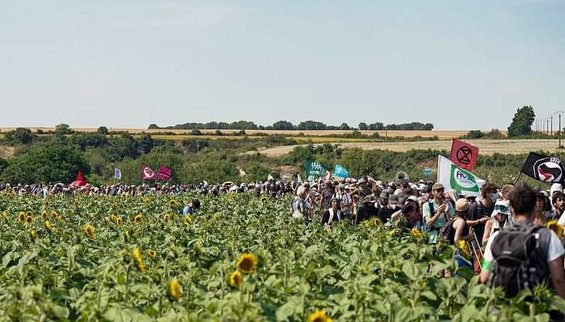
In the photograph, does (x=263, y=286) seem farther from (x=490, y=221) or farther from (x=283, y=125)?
(x=283, y=125)

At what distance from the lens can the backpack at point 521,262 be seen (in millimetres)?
6992

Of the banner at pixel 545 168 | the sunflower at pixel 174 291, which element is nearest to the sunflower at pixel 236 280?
the sunflower at pixel 174 291

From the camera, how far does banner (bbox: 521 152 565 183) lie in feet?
61.9

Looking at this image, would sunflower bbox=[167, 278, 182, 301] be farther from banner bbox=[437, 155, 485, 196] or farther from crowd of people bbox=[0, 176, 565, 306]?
banner bbox=[437, 155, 485, 196]

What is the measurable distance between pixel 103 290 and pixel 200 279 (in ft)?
3.08

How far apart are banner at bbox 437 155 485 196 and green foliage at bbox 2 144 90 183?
67889 mm

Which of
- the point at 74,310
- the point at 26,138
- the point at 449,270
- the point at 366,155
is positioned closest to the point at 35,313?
the point at 74,310

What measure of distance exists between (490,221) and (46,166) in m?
78.0

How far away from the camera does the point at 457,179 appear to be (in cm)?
1984

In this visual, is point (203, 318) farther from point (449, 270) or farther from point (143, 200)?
point (143, 200)

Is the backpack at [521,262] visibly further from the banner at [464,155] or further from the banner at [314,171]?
the banner at [314,171]

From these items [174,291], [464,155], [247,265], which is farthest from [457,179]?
[174,291]

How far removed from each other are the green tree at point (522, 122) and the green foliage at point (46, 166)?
191 feet

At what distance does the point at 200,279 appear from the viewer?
870 cm
